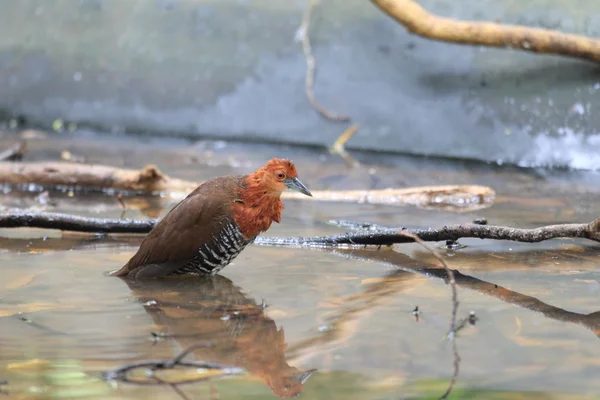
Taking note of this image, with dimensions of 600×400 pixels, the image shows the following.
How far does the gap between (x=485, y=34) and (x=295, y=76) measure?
217 cm

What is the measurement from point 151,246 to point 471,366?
6.40 ft

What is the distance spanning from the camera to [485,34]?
8109 mm

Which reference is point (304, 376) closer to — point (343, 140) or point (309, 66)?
point (343, 140)

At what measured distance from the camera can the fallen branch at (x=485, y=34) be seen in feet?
26.0

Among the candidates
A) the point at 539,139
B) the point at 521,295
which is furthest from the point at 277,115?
the point at 521,295

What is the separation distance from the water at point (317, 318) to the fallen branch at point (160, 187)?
28 cm

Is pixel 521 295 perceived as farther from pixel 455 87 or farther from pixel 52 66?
pixel 52 66

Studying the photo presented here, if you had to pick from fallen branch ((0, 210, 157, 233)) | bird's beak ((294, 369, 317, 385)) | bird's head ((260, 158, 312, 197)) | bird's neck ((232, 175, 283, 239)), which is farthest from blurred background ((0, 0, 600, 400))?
bird's head ((260, 158, 312, 197))

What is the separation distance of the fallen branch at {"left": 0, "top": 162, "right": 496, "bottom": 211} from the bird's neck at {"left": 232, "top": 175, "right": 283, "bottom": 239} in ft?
6.80

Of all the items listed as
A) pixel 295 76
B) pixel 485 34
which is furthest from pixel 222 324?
pixel 295 76

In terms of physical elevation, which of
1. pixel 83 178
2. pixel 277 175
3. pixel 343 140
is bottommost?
pixel 83 178

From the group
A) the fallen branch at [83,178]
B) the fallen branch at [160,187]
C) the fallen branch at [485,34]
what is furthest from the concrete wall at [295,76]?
the fallen branch at [83,178]

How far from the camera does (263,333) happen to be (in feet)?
11.6

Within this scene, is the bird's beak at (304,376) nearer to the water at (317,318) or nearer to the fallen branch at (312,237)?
the water at (317,318)
